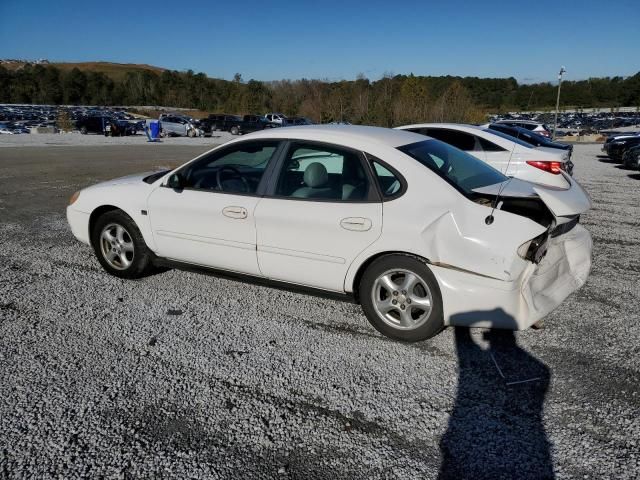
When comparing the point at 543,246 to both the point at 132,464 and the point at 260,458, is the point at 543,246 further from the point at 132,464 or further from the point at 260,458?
the point at 132,464

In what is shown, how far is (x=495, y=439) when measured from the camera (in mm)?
2699

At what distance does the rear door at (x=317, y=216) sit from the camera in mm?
3789

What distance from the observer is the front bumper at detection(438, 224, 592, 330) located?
337 cm

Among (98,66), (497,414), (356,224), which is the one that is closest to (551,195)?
(356,224)

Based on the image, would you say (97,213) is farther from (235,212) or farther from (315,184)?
(315,184)

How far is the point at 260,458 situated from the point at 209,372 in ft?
3.13

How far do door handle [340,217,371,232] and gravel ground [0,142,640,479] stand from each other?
0.85 meters

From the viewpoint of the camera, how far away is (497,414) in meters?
2.92

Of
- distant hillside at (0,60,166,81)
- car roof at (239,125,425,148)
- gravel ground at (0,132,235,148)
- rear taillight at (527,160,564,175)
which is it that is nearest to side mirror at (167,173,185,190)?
car roof at (239,125,425,148)

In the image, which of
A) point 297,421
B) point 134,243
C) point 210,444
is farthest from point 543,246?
point 134,243

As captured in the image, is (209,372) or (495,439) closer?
(495,439)

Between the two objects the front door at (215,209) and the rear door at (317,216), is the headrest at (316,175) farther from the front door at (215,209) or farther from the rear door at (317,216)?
the front door at (215,209)

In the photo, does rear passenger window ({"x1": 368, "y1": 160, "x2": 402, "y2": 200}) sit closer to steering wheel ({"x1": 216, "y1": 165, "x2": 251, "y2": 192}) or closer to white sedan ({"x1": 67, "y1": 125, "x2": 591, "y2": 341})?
white sedan ({"x1": 67, "y1": 125, "x2": 591, "y2": 341})

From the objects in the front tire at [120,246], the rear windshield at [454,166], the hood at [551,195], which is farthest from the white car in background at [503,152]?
the front tire at [120,246]
